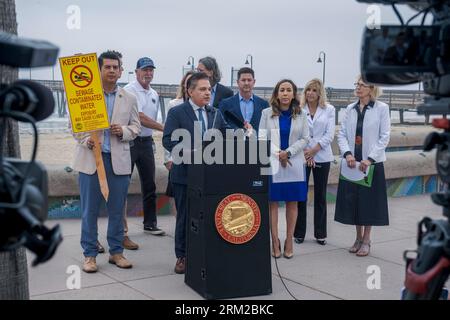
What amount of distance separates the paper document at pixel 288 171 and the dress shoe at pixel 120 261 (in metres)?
1.72

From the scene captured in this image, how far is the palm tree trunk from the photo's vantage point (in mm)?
4328

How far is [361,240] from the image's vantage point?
7145 millimetres

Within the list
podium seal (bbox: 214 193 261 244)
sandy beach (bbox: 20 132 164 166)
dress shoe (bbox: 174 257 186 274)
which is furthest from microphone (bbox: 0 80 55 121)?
sandy beach (bbox: 20 132 164 166)

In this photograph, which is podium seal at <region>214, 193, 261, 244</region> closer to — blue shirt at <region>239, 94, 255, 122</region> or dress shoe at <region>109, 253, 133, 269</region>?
dress shoe at <region>109, 253, 133, 269</region>

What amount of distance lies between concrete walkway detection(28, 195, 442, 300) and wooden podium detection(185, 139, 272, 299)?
0.19 m

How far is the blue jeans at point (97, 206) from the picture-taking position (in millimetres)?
6164

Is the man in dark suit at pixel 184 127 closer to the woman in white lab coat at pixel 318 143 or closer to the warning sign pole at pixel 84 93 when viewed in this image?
the warning sign pole at pixel 84 93

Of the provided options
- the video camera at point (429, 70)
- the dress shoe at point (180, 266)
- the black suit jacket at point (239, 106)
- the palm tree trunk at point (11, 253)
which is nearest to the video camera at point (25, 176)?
the video camera at point (429, 70)

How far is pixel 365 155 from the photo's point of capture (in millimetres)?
7031

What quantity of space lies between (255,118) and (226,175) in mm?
2042

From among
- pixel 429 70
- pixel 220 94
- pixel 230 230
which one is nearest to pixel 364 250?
pixel 230 230

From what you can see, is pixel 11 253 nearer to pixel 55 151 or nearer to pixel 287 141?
pixel 287 141
